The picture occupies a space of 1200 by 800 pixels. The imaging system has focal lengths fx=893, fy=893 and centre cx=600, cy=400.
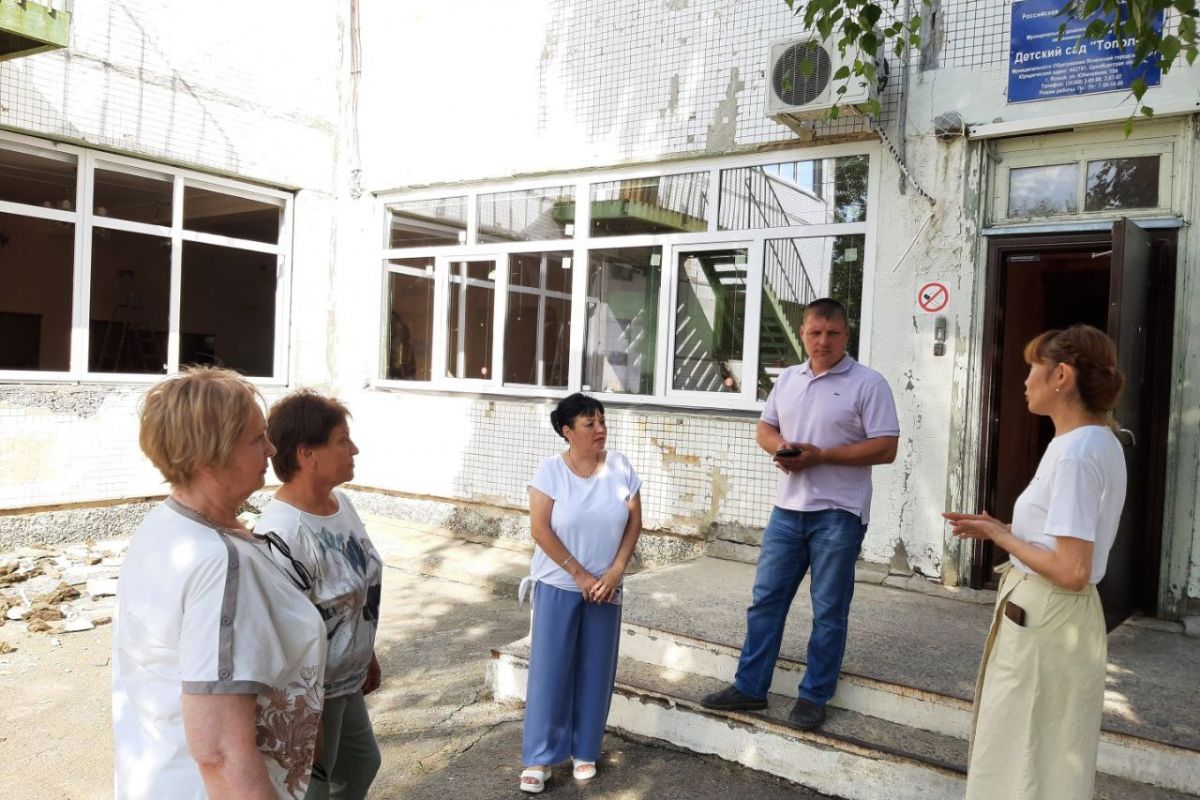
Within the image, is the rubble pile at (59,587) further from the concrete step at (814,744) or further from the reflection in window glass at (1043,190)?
the reflection in window glass at (1043,190)

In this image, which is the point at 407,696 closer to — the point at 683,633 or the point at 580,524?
the point at 683,633

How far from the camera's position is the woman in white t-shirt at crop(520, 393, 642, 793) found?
3412 millimetres

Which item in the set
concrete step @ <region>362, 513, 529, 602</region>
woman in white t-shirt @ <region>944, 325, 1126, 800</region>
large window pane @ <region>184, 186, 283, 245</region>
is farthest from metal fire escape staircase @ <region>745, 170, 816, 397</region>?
large window pane @ <region>184, 186, 283, 245</region>

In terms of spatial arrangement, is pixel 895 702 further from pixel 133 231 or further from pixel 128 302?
pixel 128 302

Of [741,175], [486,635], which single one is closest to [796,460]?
[486,635]

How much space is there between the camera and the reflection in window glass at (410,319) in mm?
8484

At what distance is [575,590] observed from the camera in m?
3.41

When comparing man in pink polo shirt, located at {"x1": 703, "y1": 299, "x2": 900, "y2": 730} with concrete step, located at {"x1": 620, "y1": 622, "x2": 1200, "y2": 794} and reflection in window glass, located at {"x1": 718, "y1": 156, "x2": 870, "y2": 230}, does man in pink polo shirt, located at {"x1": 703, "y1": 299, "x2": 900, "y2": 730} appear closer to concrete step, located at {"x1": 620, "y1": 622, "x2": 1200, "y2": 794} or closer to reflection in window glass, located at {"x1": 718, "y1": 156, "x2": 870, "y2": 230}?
concrete step, located at {"x1": 620, "y1": 622, "x2": 1200, "y2": 794}

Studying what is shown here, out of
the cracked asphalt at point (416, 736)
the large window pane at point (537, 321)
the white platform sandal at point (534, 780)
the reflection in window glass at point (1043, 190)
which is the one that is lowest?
the cracked asphalt at point (416, 736)

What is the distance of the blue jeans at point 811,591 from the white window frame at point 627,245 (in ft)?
8.84

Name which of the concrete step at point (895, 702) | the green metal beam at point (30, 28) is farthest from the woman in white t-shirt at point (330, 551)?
the green metal beam at point (30, 28)

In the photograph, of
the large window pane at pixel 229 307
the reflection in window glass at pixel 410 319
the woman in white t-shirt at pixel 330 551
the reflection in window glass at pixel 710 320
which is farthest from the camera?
the large window pane at pixel 229 307

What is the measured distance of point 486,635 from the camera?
5.60 metres

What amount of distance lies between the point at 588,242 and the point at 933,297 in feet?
9.29
